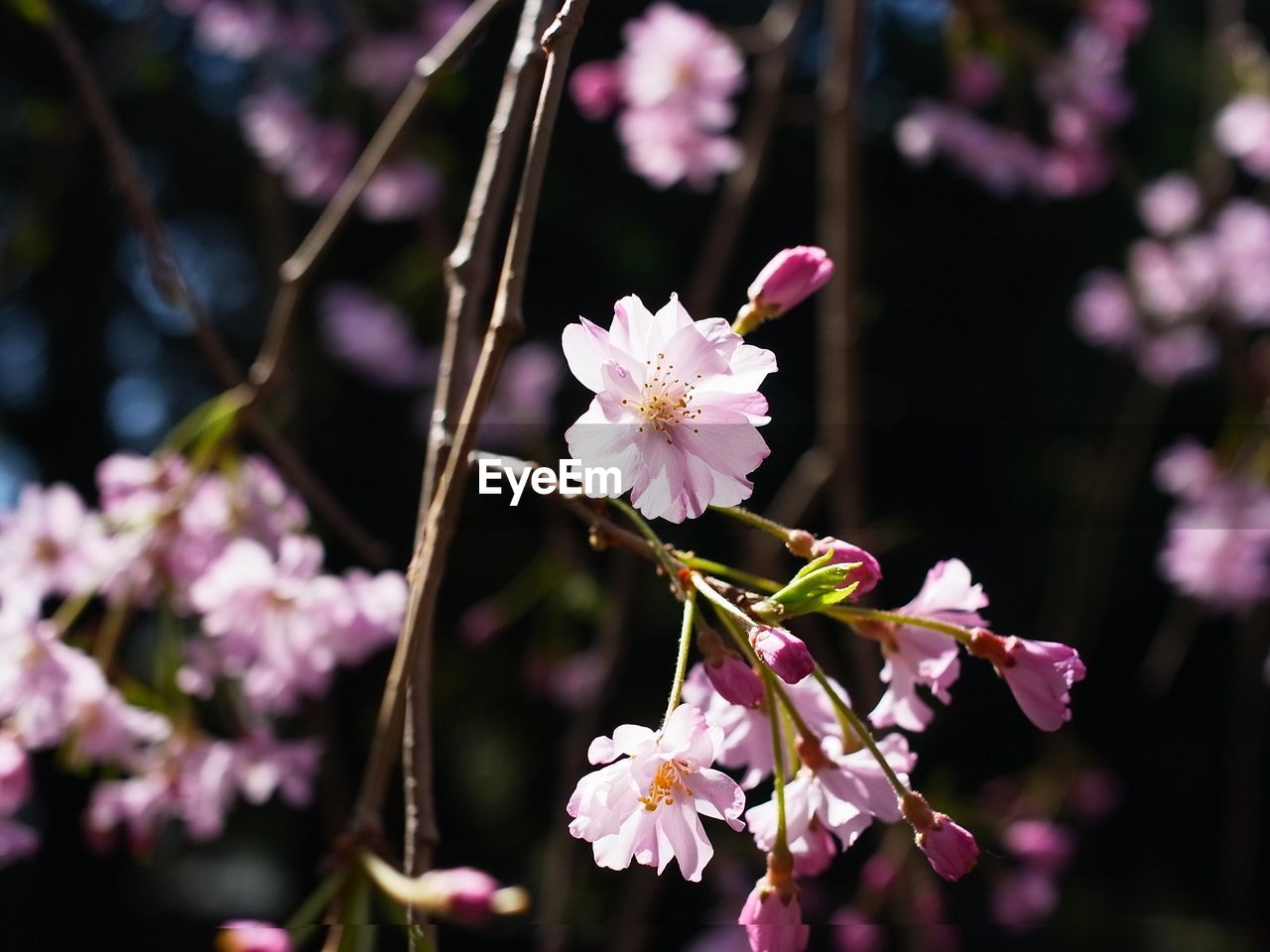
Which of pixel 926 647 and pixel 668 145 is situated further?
pixel 668 145

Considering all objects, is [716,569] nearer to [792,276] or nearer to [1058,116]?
[792,276]

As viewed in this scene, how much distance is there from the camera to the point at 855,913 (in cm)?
225

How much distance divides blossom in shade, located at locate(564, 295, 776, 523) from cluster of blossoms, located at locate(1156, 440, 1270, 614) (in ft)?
6.72

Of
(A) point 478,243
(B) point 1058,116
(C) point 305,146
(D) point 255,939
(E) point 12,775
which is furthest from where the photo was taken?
(C) point 305,146

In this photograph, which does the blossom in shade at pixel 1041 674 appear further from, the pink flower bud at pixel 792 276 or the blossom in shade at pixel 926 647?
the pink flower bud at pixel 792 276

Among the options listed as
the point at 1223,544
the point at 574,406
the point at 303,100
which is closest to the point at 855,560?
the point at 574,406

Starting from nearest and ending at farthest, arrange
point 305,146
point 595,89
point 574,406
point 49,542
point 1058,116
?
point 49,542, point 595,89, point 574,406, point 1058,116, point 305,146

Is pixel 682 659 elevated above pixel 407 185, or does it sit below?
below

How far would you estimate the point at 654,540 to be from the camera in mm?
702

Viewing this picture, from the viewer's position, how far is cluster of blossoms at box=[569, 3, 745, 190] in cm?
183

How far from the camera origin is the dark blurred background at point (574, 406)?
2.63 m

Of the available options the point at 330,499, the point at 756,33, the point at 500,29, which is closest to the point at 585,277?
the point at 500,29

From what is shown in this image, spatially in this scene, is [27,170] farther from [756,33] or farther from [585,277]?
[756,33]

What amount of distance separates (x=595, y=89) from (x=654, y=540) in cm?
127
